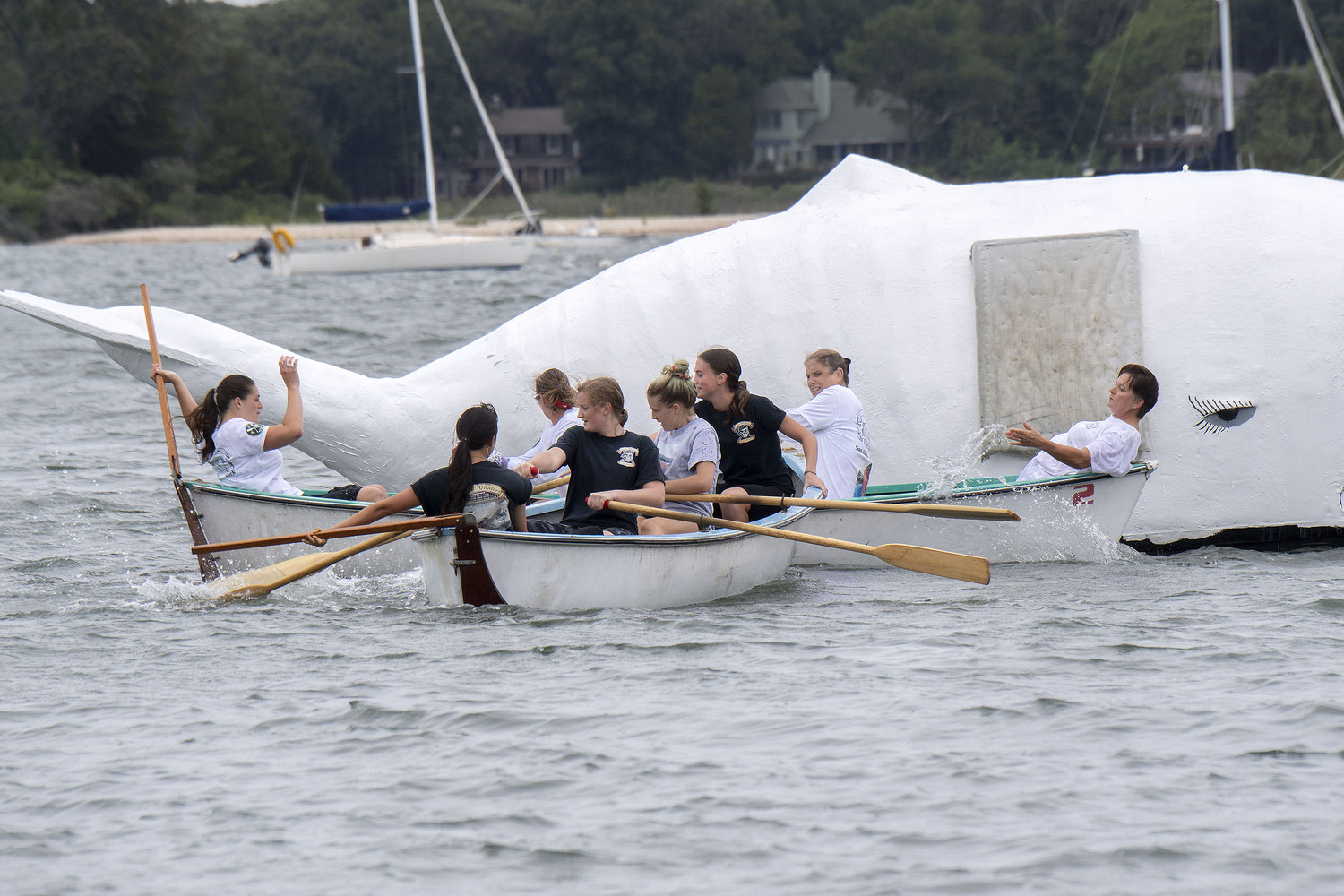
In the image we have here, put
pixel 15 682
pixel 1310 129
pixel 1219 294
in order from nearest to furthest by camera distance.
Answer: pixel 15 682, pixel 1219 294, pixel 1310 129

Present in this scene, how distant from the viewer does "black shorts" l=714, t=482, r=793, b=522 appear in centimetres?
920

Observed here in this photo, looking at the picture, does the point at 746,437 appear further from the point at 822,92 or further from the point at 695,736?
the point at 822,92

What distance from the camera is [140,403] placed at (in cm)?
1934

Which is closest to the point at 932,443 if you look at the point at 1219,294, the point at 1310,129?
the point at 1219,294

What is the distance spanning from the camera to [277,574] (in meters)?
8.53

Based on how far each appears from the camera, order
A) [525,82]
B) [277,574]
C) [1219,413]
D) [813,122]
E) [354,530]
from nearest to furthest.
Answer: [354,530] → [277,574] → [1219,413] → [813,122] → [525,82]

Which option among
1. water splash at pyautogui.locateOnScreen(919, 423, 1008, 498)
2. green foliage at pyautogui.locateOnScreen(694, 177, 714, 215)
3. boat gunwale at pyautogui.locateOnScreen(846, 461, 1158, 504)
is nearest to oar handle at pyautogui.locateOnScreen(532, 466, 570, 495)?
boat gunwale at pyautogui.locateOnScreen(846, 461, 1158, 504)

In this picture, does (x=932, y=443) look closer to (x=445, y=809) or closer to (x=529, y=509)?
(x=529, y=509)

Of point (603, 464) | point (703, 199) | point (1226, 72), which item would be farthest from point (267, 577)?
point (703, 199)

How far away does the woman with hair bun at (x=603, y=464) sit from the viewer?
8.22 meters

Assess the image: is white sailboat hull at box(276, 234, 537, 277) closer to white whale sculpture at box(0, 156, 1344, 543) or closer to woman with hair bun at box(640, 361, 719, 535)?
white whale sculpture at box(0, 156, 1344, 543)

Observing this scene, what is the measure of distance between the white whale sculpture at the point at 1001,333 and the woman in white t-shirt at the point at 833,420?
2.85 ft

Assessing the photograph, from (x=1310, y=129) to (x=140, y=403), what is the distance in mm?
49280

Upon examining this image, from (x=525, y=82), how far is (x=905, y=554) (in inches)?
3595
